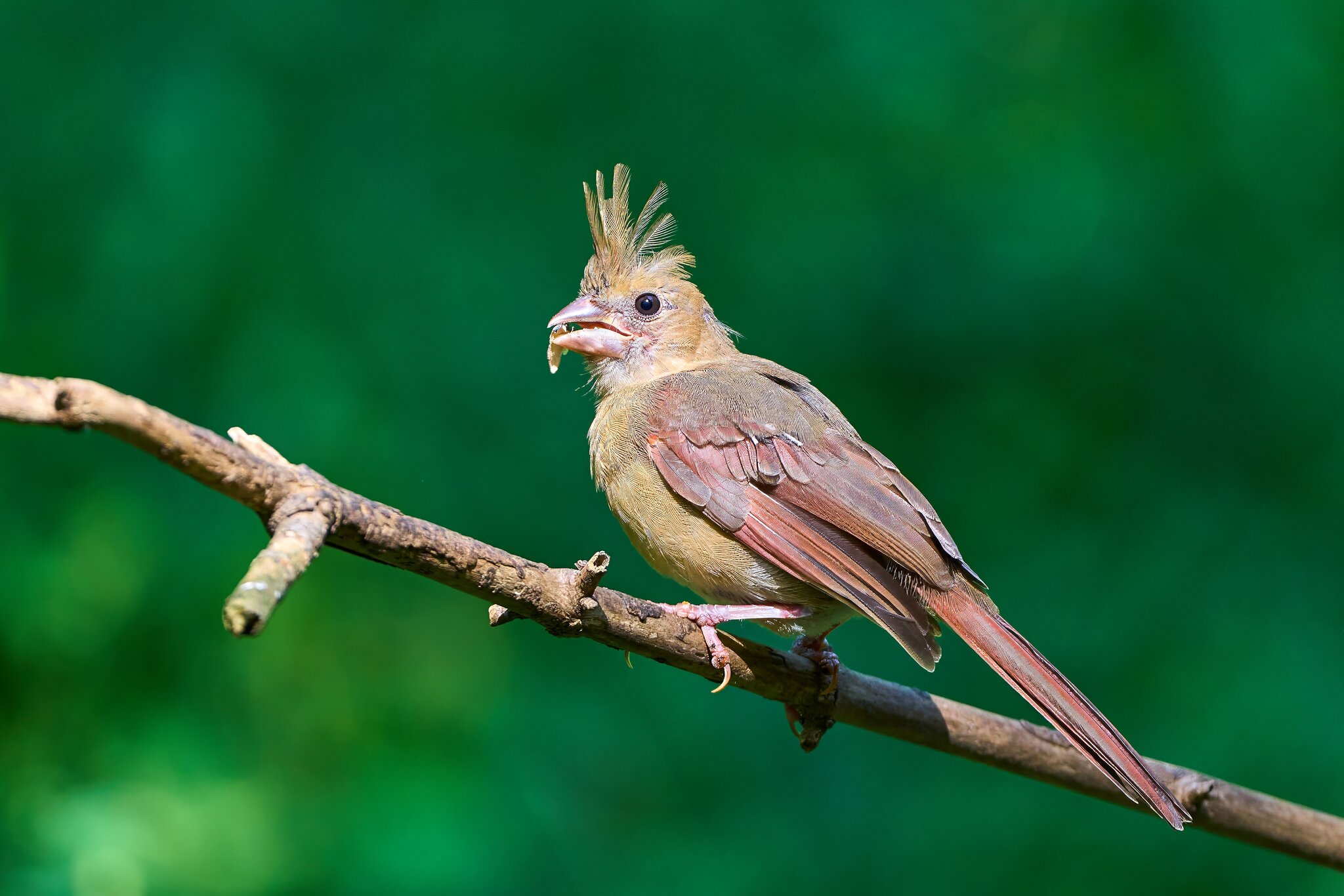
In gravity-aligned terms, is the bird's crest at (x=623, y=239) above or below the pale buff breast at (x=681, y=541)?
above

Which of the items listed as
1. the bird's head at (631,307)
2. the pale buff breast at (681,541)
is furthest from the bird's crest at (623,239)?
the pale buff breast at (681,541)

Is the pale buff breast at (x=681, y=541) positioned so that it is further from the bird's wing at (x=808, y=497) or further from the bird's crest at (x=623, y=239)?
the bird's crest at (x=623, y=239)

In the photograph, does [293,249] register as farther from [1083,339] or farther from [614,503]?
[1083,339]

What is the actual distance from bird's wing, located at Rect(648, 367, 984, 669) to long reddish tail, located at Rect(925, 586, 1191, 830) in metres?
0.09

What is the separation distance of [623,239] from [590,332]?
1.10ft

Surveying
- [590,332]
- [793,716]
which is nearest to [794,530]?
[793,716]

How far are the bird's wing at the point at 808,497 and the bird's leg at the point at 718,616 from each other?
0.47 ft

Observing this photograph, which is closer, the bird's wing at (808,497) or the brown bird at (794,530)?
the brown bird at (794,530)

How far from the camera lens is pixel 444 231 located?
469 centimetres

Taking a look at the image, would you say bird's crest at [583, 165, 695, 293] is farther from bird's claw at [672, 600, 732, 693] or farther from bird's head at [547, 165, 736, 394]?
bird's claw at [672, 600, 732, 693]

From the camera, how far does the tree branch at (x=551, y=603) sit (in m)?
1.56

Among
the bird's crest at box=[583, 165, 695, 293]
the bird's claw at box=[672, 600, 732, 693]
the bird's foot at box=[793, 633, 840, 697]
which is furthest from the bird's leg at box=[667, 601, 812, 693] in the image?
the bird's crest at box=[583, 165, 695, 293]

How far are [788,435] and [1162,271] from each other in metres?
2.77

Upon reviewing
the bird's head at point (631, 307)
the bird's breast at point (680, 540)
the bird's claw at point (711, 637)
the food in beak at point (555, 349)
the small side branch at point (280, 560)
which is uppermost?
the bird's head at point (631, 307)
